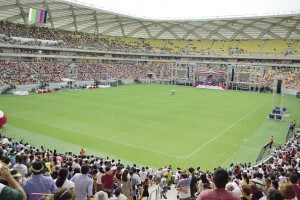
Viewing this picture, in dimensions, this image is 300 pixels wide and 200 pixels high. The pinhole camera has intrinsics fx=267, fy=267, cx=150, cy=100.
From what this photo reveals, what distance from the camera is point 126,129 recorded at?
2412 cm

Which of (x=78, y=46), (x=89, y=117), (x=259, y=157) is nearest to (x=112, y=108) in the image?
(x=89, y=117)

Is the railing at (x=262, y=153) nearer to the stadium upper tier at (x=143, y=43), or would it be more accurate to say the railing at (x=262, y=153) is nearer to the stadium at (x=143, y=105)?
the stadium at (x=143, y=105)

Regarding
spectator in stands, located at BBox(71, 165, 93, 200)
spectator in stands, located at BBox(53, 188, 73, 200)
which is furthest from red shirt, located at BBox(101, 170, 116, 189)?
spectator in stands, located at BBox(53, 188, 73, 200)

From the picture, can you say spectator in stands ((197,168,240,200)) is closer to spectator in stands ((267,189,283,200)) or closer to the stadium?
the stadium

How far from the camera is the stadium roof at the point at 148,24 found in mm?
57616

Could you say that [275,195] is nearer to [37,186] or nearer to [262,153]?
[37,186]

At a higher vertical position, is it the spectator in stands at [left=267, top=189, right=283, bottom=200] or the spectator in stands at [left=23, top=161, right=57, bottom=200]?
the spectator in stands at [left=267, top=189, right=283, bottom=200]

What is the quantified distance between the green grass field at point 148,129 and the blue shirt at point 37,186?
39.0ft

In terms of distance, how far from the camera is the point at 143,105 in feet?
119

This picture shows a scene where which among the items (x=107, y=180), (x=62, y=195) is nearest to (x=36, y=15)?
(x=107, y=180)

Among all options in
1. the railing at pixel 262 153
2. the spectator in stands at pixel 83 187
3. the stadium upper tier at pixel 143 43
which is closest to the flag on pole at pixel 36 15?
the stadium upper tier at pixel 143 43

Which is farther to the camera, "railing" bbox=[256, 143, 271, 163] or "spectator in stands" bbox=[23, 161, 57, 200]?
"railing" bbox=[256, 143, 271, 163]

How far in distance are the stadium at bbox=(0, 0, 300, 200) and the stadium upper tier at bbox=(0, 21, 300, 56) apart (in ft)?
1.03

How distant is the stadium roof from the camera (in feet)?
189
